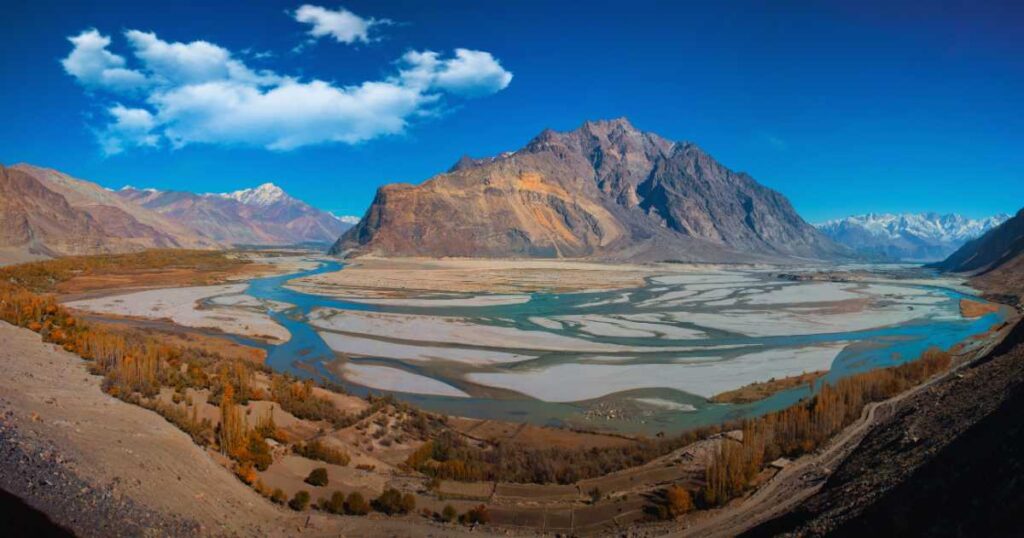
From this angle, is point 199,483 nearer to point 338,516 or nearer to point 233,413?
point 338,516

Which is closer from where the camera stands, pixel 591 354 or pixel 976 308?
pixel 591 354

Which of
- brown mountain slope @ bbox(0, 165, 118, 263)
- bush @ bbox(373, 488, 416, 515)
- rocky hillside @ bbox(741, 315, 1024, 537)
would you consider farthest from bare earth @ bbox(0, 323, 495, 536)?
brown mountain slope @ bbox(0, 165, 118, 263)

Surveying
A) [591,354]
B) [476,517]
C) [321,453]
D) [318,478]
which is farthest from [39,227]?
[476,517]

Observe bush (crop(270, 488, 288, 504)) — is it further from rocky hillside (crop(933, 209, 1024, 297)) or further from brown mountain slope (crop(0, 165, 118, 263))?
brown mountain slope (crop(0, 165, 118, 263))

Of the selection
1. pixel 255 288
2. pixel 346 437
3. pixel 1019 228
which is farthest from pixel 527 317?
pixel 1019 228

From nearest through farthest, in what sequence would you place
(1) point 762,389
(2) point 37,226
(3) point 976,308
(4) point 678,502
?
(4) point 678,502
(1) point 762,389
(3) point 976,308
(2) point 37,226

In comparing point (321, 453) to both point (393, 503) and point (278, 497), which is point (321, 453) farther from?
point (393, 503)

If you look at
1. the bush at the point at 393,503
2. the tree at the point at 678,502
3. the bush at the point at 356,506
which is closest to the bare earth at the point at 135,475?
the bush at the point at 356,506
